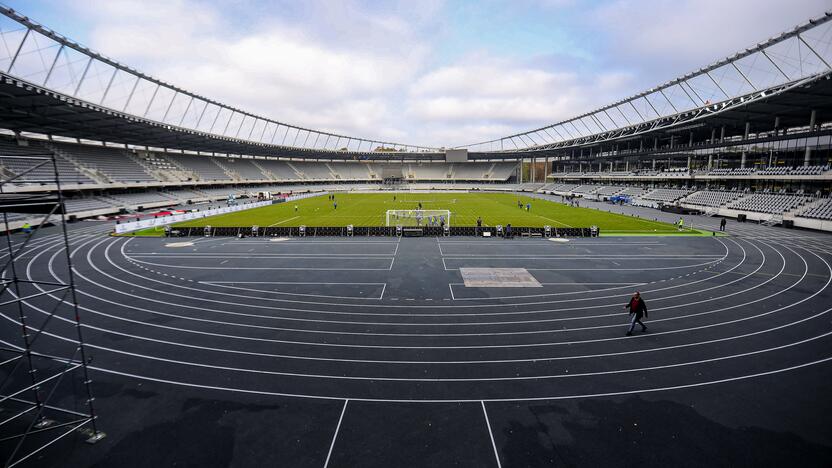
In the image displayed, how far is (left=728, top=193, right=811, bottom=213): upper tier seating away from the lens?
3659cm

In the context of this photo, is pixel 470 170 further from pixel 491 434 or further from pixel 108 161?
pixel 491 434

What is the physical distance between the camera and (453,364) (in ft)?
31.7

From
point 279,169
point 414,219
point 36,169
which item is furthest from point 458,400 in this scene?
point 279,169

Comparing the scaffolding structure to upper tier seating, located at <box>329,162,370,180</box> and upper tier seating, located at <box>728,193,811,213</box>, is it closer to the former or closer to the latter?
upper tier seating, located at <box>728,193,811,213</box>

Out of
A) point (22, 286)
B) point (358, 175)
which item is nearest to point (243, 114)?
point (358, 175)

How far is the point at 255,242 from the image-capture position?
90.1ft

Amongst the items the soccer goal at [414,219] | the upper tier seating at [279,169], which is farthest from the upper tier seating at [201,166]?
the soccer goal at [414,219]

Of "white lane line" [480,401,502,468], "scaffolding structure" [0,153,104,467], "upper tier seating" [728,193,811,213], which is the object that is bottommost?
"white lane line" [480,401,502,468]

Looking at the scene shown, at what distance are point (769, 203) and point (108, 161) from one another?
85591 mm

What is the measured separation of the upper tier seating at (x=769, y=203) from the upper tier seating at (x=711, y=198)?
1.62 m

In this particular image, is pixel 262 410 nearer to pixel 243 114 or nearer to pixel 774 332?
pixel 774 332

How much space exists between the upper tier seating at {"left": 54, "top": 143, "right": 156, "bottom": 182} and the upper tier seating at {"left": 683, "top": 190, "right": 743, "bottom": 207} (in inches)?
3148

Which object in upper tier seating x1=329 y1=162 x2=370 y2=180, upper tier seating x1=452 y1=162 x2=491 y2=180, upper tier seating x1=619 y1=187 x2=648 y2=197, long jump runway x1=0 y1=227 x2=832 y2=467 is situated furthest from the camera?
upper tier seating x1=452 y1=162 x2=491 y2=180

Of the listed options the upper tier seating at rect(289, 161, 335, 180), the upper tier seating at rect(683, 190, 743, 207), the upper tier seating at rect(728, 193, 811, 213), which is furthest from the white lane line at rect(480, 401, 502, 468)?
the upper tier seating at rect(289, 161, 335, 180)
